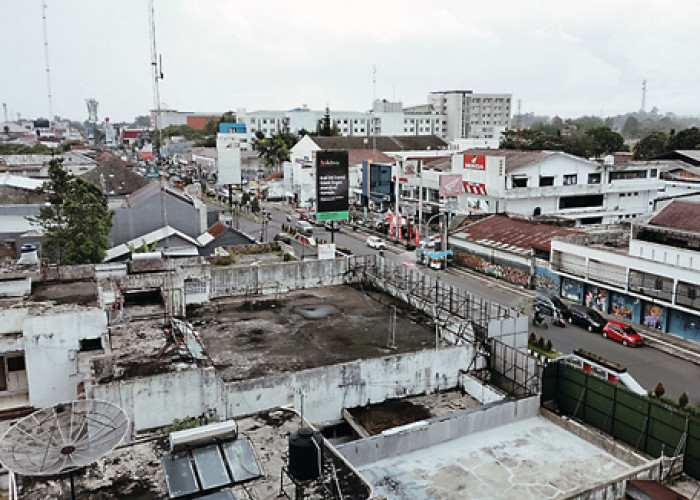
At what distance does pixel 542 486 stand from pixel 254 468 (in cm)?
640

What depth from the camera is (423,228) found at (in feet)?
178

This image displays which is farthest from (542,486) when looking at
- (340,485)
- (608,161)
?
(608,161)

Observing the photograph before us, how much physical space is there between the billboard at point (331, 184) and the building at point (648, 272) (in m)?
12.7

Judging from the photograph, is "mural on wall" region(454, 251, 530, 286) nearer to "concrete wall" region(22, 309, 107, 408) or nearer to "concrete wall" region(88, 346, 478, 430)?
"concrete wall" region(88, 346, 478, 430)

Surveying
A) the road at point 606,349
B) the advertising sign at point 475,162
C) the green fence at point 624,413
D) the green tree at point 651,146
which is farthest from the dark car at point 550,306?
the green tree at point 651,146

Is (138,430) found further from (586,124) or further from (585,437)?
(586,124)

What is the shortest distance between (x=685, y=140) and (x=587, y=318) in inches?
2545

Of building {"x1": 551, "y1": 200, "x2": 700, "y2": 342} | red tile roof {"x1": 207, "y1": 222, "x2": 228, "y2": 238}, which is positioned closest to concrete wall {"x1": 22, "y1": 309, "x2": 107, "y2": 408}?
red tile roof {"x1": 207, "y1": 222, "x2": 228, "y2": 238}

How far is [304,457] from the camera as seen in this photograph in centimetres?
885

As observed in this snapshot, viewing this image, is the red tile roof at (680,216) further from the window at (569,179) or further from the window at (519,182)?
the window at (569,179)

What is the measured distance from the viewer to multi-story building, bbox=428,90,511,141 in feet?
405

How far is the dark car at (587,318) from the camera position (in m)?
28.3

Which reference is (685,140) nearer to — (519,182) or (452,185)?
(519,182)

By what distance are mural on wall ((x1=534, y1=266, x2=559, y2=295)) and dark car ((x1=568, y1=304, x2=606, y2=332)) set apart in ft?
14.4
